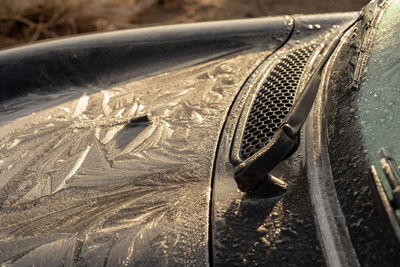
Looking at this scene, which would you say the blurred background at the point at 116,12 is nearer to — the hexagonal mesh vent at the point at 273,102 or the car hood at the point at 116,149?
the car hood at the point at 116,149

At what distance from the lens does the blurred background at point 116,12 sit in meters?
5.45

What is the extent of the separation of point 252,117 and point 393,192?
1.79 feet

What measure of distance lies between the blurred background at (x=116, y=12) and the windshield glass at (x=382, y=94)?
15.0ft

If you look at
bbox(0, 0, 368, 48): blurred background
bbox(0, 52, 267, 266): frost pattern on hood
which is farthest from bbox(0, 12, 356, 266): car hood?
bbox(0, 0, 368, 48): blurred background

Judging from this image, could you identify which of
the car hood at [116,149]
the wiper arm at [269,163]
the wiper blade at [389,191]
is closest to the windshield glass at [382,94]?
the wiper blade at [389,191]

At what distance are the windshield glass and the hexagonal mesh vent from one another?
0.23 metres

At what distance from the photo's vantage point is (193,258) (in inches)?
31.4

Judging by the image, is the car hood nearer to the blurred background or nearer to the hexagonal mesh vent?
the hexagonal mesh vent

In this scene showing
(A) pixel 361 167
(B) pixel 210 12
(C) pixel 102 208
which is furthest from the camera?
(B) pixel 210 12

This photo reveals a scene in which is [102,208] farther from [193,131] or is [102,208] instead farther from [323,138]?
[323,138]

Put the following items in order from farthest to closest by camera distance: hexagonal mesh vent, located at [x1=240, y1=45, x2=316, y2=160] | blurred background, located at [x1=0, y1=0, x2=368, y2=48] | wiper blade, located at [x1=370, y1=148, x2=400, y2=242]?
blurred background, located at [x1=0, y1=0, x2=368, y2=48]
hexagonal mesh vent, located at [x1=240, y1=45, x2=316, y2=160]
wiper blade, located at [x1=370, y1=148, x2=400, y2=242]

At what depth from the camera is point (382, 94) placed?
953 millimetres

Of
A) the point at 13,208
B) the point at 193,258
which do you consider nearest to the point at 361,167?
the point at 193,258

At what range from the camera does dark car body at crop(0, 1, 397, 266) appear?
82 centimetres
